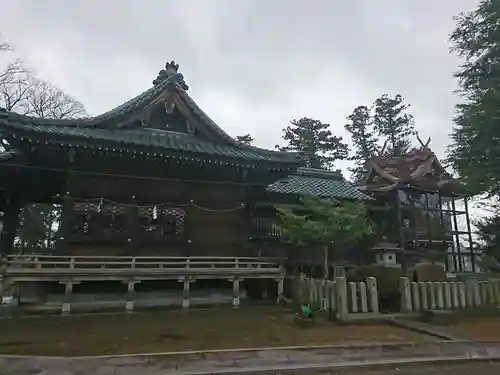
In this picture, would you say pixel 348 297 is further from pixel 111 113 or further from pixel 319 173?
pixel 319 173

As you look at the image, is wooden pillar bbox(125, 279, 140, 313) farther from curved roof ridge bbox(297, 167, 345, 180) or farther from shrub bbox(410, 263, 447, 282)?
curved roof ridge bbox(297, 167, 345, 180)

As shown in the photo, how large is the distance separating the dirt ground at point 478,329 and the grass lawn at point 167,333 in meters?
1.04

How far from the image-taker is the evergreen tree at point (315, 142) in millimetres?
43906

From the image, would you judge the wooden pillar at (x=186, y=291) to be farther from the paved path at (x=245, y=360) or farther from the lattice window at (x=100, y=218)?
the paved path at (x=245, y=360)

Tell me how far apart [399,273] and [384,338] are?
15.4 ft

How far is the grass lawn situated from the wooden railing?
59.8 inches

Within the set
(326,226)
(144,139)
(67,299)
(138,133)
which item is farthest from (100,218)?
(326,226)

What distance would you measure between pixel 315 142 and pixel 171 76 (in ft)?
101

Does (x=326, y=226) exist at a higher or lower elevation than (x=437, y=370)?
higher

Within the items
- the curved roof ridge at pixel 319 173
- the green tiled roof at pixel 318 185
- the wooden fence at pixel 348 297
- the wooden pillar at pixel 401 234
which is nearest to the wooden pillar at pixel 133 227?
the green tiled roof at pixel 318 185

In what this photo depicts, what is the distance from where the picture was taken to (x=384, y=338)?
334 inches

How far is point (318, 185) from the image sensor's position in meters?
21.0

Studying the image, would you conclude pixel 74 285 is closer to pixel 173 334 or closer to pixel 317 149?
pixel 173 334

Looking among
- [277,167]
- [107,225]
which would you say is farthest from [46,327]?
[277,167]
